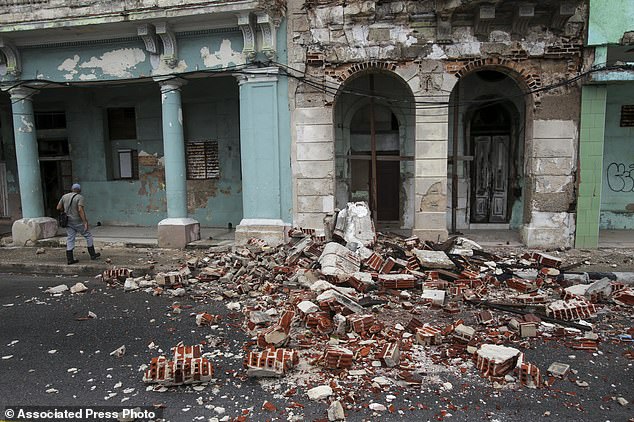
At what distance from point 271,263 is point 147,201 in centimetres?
663

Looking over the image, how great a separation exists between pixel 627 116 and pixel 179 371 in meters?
12.3

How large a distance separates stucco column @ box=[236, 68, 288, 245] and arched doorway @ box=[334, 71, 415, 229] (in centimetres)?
225

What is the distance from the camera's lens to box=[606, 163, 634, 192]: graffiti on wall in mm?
11055

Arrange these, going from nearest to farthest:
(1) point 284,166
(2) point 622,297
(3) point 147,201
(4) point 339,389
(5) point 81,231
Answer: (4) point 339,389 → (2) point 622,297 → (5) point 81,231 → (1) point 284,166 → (3) point 147,201

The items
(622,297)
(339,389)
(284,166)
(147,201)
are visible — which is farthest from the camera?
(147,201)

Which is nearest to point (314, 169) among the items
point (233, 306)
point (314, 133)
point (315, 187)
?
point (315, 187)

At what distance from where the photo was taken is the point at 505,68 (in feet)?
29.7

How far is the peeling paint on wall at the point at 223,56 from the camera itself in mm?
9398

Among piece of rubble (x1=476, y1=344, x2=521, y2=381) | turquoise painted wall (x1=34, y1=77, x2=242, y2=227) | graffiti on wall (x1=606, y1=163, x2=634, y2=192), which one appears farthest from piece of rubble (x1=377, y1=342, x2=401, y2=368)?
graffiti on wall (x1=606, y1=163, x2=634, y2=192)

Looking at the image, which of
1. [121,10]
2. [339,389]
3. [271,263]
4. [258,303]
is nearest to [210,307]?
[258,303]

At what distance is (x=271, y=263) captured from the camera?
25.5ft

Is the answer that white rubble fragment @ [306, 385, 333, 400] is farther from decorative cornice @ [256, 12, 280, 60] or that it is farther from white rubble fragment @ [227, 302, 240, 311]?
decorative cornice @ [256, 12, 280, 60]

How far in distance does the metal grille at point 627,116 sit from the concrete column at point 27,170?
1504 cm

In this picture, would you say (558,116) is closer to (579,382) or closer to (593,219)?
(593,219)
